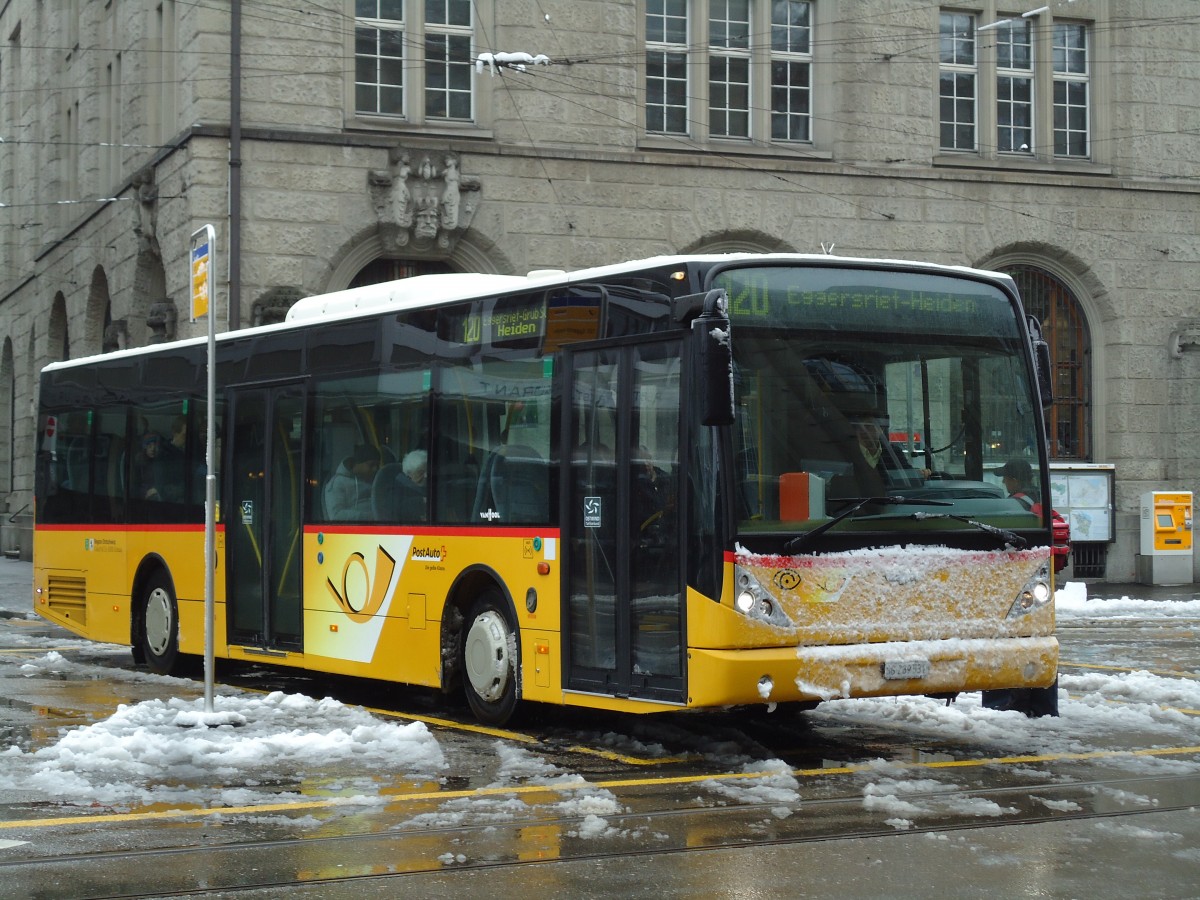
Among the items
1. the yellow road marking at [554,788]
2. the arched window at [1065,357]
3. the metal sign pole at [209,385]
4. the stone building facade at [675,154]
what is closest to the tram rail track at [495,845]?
the yellow road marking at [554,788]

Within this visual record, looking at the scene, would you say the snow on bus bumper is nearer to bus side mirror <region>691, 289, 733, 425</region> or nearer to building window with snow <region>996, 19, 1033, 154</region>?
bus side mirror <region>691, 289, 733, 425</region>

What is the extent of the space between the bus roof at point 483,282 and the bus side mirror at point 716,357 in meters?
0.47

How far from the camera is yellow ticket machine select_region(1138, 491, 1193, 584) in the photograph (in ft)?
95.5

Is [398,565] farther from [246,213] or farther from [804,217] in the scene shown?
[804,217]

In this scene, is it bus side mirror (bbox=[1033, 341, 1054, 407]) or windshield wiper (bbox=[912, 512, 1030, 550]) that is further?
bus side mirror (bbox=[1033, 341, 1054, 407])

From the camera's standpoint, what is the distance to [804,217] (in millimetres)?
27891

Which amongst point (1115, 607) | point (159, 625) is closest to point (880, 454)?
point (159, 625)

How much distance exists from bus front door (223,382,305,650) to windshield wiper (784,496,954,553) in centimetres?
527

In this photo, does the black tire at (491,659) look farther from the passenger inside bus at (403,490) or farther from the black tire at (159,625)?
the black tire at (159,625)

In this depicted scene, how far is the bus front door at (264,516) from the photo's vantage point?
1386cm

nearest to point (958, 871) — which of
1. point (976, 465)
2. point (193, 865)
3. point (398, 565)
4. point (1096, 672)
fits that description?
point (193, 865)

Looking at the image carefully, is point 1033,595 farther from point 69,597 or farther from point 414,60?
point 414,60

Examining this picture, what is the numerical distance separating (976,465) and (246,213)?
16451 mm

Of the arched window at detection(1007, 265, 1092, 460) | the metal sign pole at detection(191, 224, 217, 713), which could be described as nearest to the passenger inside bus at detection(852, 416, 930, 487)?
the metal sign pole at detection(191, 224, 217, 713)
